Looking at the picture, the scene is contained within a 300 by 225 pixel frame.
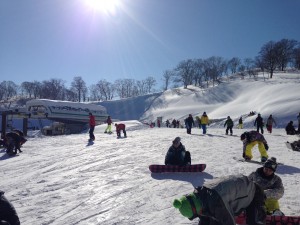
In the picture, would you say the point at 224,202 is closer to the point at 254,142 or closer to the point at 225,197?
the point at 225,197

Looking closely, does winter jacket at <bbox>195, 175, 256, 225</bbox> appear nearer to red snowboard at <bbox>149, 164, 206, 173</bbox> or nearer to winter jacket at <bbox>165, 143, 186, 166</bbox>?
red snowboard at <bbox>149, 164, 206, 173</bbox>

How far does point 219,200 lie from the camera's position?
3.56 m

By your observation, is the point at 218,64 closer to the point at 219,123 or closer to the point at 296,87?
the point at 296,87

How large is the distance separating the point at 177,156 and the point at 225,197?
5759 millimetres

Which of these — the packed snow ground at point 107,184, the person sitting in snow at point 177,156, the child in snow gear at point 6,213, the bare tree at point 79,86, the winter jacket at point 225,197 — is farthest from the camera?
the bare tree at point 79,86

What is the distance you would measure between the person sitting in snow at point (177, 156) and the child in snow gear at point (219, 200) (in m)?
5.33

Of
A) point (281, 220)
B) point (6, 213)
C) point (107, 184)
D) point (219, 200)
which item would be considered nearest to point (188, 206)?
point (219, 200)

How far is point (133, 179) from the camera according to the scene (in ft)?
27.3

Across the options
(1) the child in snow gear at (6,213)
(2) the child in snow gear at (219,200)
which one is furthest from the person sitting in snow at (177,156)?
(1) the child in snow gear at (6,213)

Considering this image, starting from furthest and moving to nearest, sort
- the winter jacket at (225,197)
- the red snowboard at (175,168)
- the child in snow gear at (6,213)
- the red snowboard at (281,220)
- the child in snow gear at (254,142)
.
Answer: the child in snow gear at (254,142)
the red snowboard at (175,168)
the red snowboard at (281,220)
the child in snow gear at (6,213)
the winter jacket at (225,197)

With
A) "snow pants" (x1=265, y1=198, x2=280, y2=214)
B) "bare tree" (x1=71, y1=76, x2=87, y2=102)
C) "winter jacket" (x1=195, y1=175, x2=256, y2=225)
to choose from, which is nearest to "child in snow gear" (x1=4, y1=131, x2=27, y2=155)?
"snow pants" (x1=265, y1=198, x2=280, y2=214)

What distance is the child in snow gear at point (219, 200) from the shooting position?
3.55m

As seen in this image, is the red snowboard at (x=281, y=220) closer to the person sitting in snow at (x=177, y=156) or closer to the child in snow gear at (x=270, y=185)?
the child in snow gear at (x=270, y=185)

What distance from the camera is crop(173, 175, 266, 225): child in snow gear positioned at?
3555 mm
